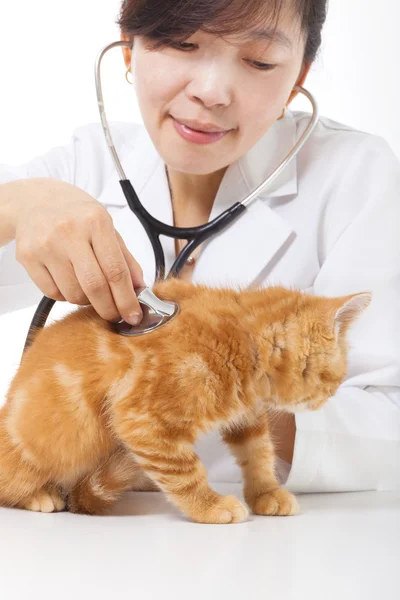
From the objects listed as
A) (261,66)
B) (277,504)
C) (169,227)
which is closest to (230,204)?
(169,227)

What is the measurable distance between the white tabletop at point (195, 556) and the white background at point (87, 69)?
1499 millimetres

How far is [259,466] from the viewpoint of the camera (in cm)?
129

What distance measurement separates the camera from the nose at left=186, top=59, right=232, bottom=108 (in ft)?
4.41

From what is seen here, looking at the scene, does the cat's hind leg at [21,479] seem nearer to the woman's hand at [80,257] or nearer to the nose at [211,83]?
the woman's hand at [80,257]

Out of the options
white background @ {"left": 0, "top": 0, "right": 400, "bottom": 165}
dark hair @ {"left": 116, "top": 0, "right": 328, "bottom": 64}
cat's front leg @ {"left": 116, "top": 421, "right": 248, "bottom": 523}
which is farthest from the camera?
white background @ {"left": 0, "top": 0, "right": 400, "bottom": 165}

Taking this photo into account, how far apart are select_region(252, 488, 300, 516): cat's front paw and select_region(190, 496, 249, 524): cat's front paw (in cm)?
8

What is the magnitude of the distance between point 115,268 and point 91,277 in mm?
40

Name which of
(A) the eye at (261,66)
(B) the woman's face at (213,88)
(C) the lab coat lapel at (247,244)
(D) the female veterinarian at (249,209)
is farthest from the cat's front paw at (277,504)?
(A) the eye at (261,66)

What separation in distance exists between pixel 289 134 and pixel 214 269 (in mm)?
386

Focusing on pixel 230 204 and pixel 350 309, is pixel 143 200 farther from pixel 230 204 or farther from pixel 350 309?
pixel 350 309

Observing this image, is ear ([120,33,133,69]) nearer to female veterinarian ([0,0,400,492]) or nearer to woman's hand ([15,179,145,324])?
female veterinarian ([0,0,400,492])

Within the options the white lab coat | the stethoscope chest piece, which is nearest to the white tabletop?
the white lab coat

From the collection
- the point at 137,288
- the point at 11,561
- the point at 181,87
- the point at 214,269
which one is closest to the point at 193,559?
the point at 11,561

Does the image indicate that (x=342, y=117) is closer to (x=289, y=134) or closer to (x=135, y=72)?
(x=289, y=134)
